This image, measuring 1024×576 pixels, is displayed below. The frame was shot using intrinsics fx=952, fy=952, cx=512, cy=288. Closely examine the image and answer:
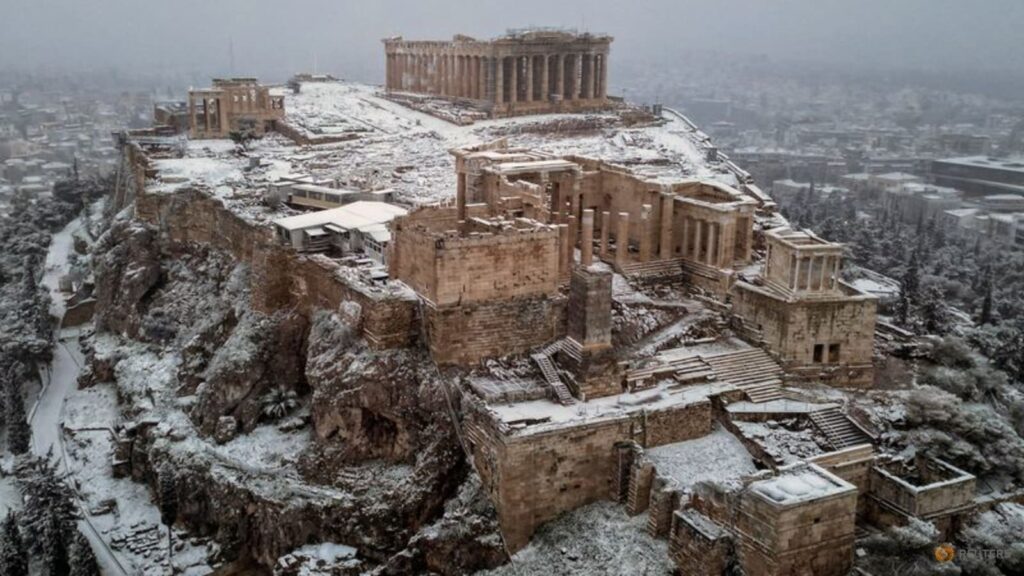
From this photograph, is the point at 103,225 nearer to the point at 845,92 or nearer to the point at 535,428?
the point at 535,428

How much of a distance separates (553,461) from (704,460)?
4.24m

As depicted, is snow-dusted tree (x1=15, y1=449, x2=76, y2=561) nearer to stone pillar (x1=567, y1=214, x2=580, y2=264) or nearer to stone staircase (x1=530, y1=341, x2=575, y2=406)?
stone staircase (x1=530, y1=341, x2=575, y2=406)

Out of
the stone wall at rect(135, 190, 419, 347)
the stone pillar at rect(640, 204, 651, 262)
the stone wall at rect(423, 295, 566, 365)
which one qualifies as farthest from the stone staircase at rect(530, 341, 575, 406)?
the stone pillar at rect(640, 204, 651, 262)

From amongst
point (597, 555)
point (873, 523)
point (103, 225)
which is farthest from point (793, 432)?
point (103, 225)

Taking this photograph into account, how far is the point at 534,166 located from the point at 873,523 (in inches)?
737

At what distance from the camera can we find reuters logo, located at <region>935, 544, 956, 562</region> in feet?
74.9

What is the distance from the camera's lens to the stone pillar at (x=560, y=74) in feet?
227

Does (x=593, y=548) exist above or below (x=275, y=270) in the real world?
below

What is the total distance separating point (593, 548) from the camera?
995 inches

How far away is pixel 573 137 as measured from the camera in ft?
201

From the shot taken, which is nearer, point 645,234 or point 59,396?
point 645,234

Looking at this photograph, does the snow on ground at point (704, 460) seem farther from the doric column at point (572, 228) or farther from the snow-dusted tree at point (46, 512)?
the snow-dusted tree at point (46, 512)

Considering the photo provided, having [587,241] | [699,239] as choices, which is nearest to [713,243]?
[699,239]

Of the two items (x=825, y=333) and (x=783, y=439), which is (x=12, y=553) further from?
(x=825, y=333)
